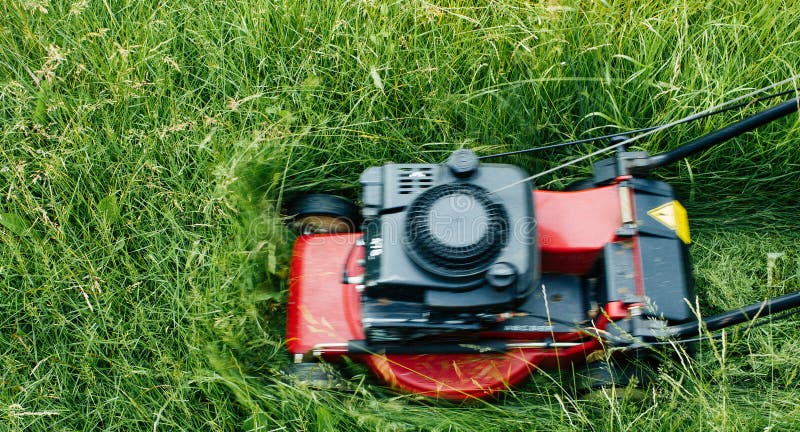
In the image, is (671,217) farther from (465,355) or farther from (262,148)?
(262,148)

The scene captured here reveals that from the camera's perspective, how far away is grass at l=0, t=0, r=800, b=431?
2.54 meters

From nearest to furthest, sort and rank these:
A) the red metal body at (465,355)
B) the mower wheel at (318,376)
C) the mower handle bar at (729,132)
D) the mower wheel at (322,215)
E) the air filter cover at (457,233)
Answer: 1. the air filter cover at (457,233)
2. the mower handle bar at (729,132)
3. the red metal body at (465,355)
4. the mower wheel at (318,376)
5. the mower wheel at (322,215)

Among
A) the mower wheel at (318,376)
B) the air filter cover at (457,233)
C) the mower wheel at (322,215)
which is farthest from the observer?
the mower wheel at (322,215)

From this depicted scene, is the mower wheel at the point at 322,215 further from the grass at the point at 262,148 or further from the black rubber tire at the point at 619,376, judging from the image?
the black rubber tire at the point at 619,376

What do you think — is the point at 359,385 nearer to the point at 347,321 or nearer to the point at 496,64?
the point at 347,321

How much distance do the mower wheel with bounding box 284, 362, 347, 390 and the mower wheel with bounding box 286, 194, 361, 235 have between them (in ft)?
1.71

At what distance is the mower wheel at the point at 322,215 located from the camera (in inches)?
106

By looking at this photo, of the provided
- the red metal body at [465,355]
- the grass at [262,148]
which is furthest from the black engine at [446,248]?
the grass at [262,148]

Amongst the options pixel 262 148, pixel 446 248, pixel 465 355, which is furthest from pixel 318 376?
pixel 262 148

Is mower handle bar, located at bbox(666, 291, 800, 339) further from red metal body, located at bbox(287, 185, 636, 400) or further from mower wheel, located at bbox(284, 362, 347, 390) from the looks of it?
mower wheel, located at bbox(284, 362, 347, 390)

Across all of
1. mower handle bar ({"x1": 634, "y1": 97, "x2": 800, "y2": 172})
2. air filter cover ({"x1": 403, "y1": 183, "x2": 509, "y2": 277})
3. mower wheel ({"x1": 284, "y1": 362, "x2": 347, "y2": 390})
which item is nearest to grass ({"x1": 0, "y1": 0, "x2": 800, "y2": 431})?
mower wheel ({"x1": 284, "y1": 362, "x2": 347, "y2": 390})

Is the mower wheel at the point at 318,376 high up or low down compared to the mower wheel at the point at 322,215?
down

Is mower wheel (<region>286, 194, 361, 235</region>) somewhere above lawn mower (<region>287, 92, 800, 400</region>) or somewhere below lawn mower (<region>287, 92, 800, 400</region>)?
above

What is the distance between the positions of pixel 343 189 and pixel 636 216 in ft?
3.86
